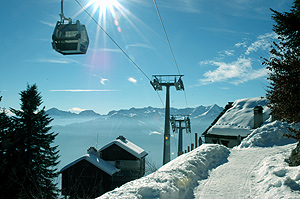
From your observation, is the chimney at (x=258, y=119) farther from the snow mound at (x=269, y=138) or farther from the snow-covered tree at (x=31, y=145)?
the snow-covered tree at (x=31, y=145)

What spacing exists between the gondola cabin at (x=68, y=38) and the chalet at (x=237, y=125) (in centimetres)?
1809

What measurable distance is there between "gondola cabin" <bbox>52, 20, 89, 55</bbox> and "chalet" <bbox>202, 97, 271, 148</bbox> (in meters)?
18.1

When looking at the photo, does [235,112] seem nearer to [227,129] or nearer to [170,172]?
[227,129]

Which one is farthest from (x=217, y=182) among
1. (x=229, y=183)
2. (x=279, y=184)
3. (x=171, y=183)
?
(x=279, y=184)

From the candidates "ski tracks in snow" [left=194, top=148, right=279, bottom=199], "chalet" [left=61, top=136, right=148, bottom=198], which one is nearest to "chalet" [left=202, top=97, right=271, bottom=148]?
"chalet" [left=61, top=136, right=148, bottom=198]

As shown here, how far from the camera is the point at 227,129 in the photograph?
2358 cm

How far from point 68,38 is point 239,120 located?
69.3 ft

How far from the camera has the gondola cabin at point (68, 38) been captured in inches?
343

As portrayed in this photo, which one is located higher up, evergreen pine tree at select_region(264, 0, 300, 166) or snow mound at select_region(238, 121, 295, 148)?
evergreen pine tree at select_region(264, 0, 300, 166)

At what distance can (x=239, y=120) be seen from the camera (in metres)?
24.4

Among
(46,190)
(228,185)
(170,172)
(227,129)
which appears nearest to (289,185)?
(228,185)

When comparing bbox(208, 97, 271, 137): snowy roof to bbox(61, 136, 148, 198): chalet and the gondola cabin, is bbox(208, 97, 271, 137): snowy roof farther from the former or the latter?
the gondola cabin

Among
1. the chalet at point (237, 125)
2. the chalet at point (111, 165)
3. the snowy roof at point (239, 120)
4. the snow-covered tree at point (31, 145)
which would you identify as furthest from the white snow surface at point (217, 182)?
the chalet at point (111, 165)

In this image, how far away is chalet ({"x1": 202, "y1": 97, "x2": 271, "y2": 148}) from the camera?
22.5 metres
